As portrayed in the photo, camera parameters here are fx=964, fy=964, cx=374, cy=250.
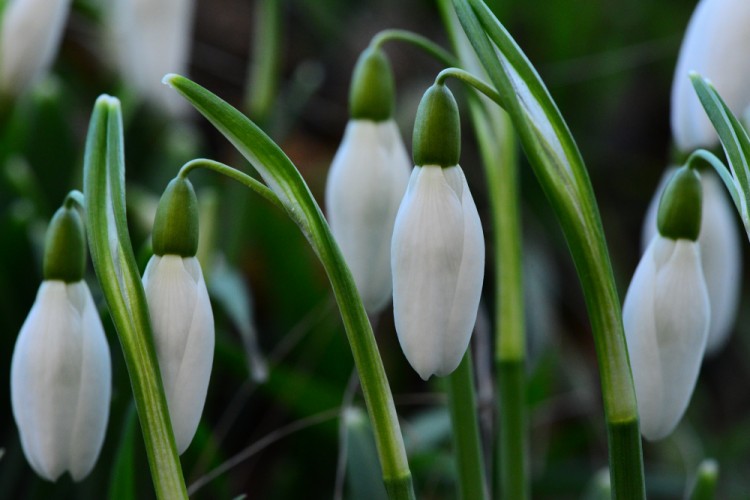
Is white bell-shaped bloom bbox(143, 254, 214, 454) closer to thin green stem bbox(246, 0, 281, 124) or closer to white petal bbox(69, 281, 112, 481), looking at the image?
white petal bbox(69, 281, 112, 481)

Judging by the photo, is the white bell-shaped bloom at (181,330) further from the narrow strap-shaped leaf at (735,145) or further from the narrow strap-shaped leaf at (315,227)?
the narrow strap-shaped leaf at (735,145)

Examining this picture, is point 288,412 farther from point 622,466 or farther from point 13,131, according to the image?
point 622,466

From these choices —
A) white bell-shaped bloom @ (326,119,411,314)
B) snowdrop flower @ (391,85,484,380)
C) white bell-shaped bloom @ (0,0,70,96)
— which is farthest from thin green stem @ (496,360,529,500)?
white bell-shaped bloom @ (0,0,70,96)

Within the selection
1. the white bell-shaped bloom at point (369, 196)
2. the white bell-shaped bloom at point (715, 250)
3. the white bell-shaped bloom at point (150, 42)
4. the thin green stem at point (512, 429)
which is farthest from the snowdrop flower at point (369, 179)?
the white bell-shaped bloom at point (150, 42)

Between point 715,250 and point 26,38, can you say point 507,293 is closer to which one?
point 715,250

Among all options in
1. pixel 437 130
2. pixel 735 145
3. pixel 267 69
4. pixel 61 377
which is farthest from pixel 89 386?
pixel 267 69

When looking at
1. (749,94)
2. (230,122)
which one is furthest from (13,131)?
(749,94)
